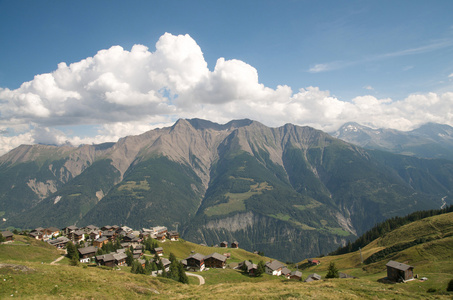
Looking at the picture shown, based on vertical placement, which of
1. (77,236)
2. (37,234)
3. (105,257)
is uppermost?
(105,257)

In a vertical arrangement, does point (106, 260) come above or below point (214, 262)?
above

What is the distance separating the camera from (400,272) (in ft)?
222

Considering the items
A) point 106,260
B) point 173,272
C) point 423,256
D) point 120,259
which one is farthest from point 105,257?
point 423,256

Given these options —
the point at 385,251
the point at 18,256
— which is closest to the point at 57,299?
the point at 18,256

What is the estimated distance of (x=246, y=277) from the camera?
9012cm

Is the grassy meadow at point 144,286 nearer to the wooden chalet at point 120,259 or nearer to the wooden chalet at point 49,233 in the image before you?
the wooden chalet at point 120,259

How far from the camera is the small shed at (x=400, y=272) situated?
218 ft

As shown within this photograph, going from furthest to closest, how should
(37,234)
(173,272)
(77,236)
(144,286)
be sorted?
(77,236), (37,234), (173,272), (144,286)

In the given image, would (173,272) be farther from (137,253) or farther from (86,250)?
(86,250)

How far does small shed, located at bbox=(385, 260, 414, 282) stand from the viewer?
2613 inches

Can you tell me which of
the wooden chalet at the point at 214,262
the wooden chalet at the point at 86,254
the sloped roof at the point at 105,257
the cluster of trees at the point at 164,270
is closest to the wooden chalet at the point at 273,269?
the wooden chalet at the point at 214,262

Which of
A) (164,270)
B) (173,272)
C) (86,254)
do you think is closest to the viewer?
(173,272)

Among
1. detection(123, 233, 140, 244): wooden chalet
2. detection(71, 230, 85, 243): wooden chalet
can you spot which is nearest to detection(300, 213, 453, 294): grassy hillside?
detection(123, 233, 140, 244): wooden chalet

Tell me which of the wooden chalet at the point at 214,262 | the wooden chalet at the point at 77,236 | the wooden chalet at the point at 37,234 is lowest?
the wooden chalet at the point at 214,262
